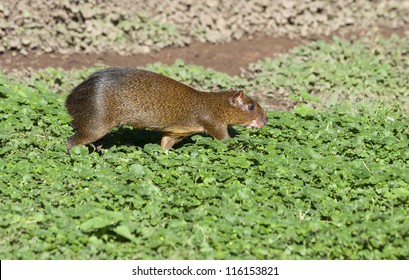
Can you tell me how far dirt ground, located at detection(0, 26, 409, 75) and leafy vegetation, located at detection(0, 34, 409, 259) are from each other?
1774mm

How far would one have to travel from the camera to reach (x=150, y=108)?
8117 mm

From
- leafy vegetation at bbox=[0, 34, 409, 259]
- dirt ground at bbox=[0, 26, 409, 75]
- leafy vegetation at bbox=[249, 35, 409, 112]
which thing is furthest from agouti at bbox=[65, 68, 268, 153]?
dirt ground at bbox=[0, 26, 409, 75]

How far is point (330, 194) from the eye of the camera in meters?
7.12

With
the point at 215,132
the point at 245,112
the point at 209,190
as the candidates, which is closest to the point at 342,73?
the point at 245,112

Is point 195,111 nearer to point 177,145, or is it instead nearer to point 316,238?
point 177,145

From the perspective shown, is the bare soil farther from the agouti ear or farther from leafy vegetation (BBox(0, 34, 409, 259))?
the agouti ear

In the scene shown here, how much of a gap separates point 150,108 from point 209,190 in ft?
5.13

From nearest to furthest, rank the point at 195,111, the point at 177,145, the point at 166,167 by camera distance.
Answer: the point at 166,167, the point at 195,111, the point at 177,145

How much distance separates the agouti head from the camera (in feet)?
28.5

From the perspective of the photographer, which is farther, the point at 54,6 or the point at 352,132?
the point at 54,6

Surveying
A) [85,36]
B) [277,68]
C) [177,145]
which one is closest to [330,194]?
[177,145]

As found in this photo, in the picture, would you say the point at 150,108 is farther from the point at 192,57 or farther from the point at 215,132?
the point at 192,57

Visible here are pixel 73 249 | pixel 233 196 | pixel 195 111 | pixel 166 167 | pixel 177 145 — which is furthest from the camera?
pixel 177 145

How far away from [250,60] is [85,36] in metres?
2.52
